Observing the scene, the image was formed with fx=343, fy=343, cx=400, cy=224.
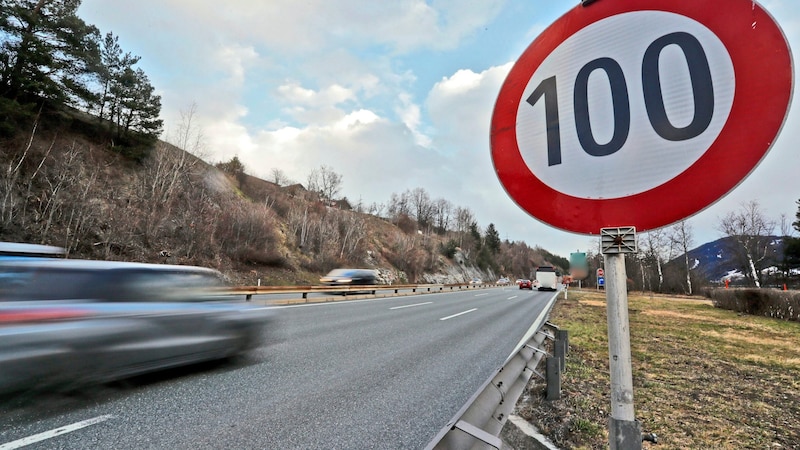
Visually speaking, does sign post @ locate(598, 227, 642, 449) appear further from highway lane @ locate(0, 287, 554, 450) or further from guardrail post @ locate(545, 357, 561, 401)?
guardrail post @ locate(545, 357, 561, 401)

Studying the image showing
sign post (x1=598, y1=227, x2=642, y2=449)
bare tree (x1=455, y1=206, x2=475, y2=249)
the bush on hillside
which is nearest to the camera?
sign post (x1=598, y1=227, x2=642, y2=449)

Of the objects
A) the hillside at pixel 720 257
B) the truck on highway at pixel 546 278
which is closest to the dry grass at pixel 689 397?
the truck on highway at pixel 546 278

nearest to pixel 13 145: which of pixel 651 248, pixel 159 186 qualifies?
pixel 159 186

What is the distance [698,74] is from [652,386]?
16.6 feet

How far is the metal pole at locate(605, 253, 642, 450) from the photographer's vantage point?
1.17 m

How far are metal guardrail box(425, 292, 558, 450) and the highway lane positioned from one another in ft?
3.19

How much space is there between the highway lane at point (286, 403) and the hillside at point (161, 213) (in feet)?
74.6

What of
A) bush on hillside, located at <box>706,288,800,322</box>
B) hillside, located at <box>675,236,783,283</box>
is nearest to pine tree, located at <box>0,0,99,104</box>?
bush on hillside, located at <box>706,288,800,322</box>

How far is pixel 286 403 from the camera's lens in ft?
13.3

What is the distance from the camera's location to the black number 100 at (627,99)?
3.63ft

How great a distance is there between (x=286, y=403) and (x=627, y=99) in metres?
4.39

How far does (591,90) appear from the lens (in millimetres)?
1341

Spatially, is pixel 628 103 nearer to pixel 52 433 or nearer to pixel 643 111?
pixel 643 111

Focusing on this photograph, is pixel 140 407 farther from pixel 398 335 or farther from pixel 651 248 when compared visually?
pixel 651 248
